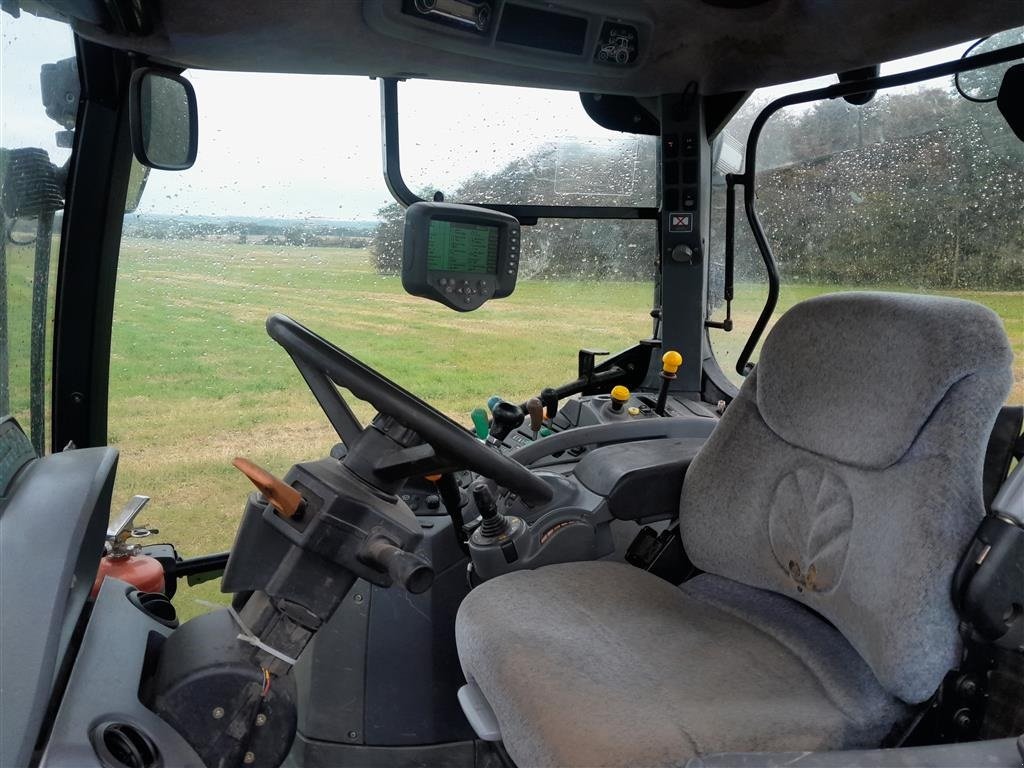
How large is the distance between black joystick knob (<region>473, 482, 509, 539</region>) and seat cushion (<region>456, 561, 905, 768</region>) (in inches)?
3.5

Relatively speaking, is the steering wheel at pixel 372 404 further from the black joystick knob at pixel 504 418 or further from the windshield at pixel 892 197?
the windshield at pixel 892 197

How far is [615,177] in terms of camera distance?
8.46ft

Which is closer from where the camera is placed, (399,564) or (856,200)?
(399,564)

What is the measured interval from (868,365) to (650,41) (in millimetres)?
1003

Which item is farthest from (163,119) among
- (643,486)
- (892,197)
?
(892,197)

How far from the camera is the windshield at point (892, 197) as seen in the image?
2.15 metres

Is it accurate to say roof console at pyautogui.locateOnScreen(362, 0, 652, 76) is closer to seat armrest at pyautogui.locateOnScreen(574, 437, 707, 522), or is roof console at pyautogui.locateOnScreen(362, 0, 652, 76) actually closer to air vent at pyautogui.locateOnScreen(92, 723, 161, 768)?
seat armrest at pyautogui.locateOnScreen(574, 437, 707, 522)

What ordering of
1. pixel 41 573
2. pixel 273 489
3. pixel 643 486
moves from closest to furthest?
1. pixel 41 573
2. pixel 273 489
3. pixel 643 486

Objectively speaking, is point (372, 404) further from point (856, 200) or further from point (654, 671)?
point (856, 200)

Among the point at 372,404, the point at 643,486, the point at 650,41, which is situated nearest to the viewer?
the point at 372,404

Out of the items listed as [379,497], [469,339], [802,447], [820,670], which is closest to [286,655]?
[379,497]

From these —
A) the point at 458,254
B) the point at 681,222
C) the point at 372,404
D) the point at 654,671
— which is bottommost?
Answer: the point at 654,671

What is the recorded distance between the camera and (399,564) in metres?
1.09

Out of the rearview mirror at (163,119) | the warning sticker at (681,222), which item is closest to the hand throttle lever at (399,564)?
the rearview mirror at (163,119)
